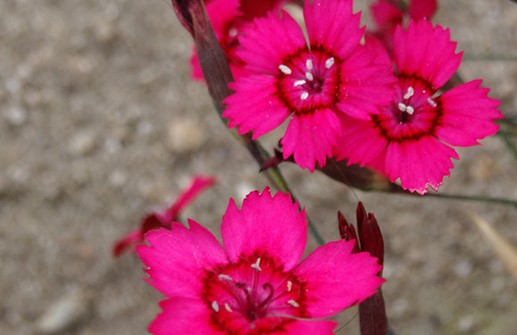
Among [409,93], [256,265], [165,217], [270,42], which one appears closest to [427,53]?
[409,93]

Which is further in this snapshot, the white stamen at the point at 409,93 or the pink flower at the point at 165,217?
the pink flower at the point at 165,217

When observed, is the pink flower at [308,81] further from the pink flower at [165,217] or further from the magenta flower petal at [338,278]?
the pink flower at [165,217]

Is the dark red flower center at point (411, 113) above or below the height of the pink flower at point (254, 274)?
above

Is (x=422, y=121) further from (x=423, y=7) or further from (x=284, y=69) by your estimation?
(x=423, y=7)

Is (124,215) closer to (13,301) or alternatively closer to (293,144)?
(13,301)

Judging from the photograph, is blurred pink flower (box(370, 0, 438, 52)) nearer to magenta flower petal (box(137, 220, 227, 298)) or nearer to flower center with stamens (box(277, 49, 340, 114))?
flower center with stamens (box(277, 49, 340, 114))

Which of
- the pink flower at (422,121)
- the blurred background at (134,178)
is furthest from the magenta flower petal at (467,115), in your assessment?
the blurred background at (134,178)
